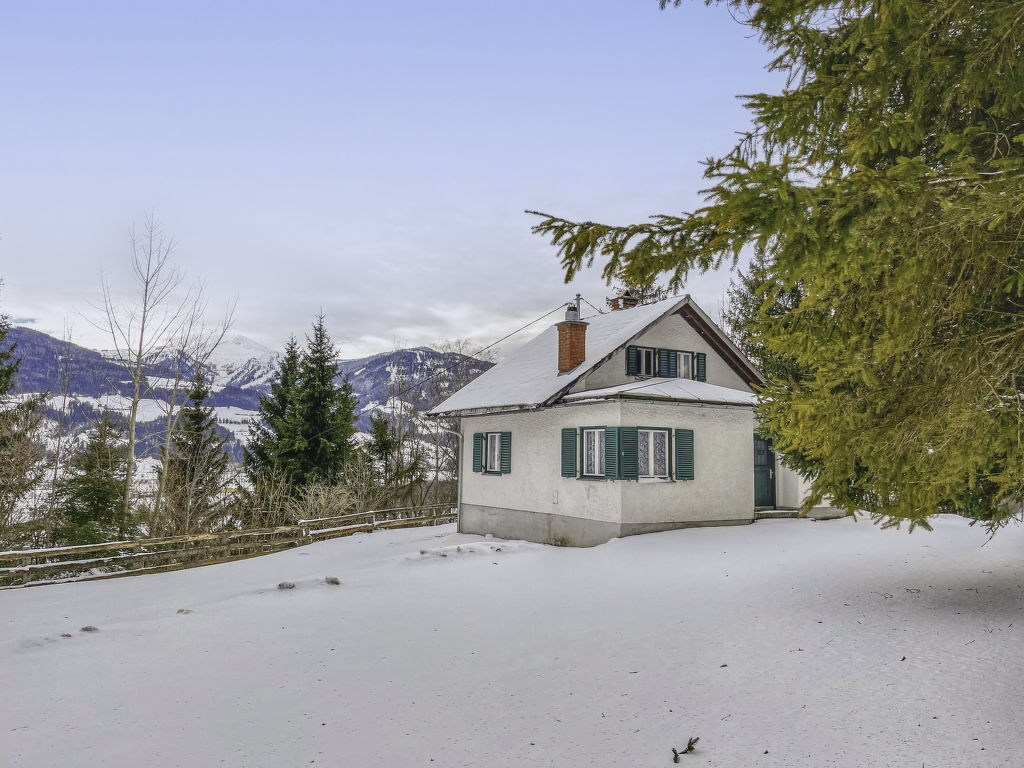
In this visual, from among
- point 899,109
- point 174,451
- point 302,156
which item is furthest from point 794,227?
point 174,451

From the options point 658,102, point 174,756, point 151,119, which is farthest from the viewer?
point 151,119

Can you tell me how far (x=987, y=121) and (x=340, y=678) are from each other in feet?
27.6

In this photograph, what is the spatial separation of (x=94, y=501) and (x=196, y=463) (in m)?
5.27

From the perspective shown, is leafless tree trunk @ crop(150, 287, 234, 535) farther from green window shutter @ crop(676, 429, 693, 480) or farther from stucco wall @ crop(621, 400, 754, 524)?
green window shutter @ crop(676, 429, 693, 480)

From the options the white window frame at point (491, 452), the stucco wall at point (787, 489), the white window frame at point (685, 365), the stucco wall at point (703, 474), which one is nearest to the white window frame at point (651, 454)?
the stucco wall at point (703, 474)

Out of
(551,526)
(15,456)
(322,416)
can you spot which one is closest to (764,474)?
(551,526)

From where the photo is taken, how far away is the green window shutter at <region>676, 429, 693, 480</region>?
570 inches

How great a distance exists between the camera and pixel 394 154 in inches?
575

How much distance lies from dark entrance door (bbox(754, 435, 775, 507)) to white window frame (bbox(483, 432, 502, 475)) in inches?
296

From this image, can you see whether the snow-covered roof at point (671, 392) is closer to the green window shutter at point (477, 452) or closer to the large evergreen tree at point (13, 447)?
the green window shutter at point (477, 452)

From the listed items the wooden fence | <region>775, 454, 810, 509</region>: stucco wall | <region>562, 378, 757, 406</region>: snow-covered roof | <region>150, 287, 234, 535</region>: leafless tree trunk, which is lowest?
the wooden fence

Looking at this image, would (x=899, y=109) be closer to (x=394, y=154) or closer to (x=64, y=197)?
(x=394, y=154)

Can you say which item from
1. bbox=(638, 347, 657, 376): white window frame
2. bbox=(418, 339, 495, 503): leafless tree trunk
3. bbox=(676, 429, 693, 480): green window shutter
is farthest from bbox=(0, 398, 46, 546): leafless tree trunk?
bbox=(676, 429, 693, 480): green window shutter

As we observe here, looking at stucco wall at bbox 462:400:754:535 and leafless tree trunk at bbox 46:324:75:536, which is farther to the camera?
leafless tree trunk at bbox 46:324:75:536
